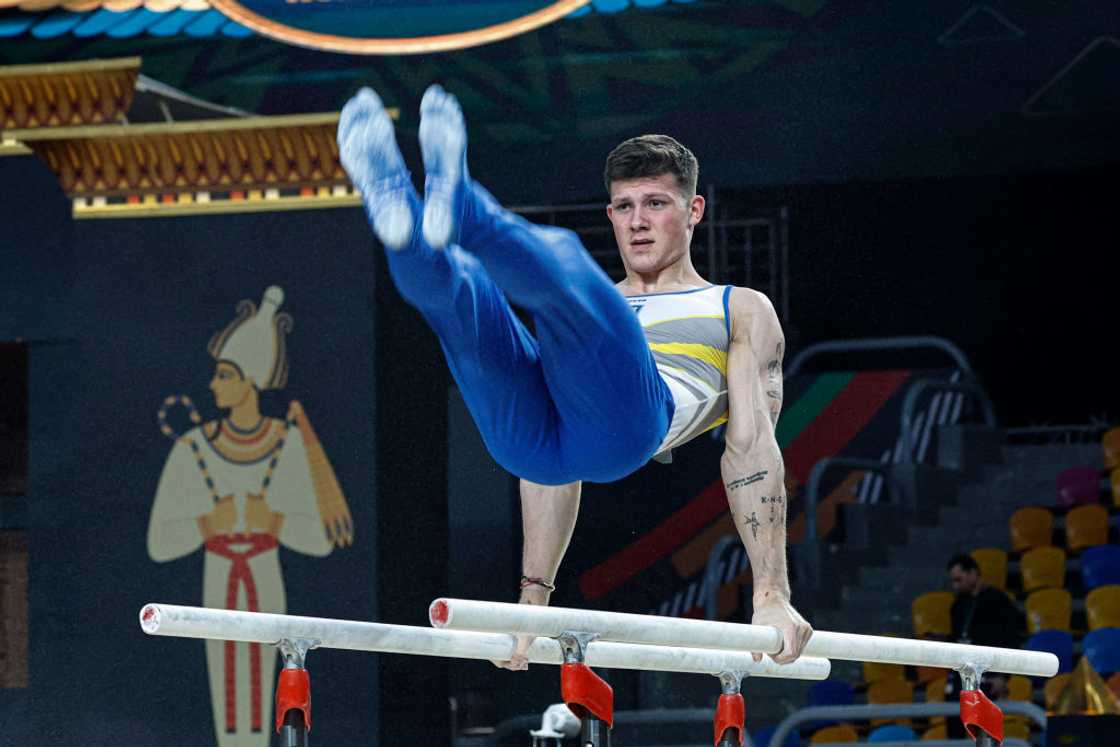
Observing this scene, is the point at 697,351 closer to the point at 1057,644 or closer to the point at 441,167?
the point at 441,167

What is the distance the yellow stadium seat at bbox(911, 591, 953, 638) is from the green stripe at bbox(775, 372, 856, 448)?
2.13 m

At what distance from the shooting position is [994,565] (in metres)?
11.3

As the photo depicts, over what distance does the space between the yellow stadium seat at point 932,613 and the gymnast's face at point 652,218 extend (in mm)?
7108

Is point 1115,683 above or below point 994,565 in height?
below

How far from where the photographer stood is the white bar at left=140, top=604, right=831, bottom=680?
10.4ft

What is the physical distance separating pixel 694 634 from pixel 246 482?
5146 mm

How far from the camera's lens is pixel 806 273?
13.4 meters

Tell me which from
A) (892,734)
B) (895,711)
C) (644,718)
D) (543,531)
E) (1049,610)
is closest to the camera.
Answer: (543,531)

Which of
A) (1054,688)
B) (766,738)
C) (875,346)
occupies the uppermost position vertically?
(875,346)

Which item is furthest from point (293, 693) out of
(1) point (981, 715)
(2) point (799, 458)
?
(2) point (799, 458)

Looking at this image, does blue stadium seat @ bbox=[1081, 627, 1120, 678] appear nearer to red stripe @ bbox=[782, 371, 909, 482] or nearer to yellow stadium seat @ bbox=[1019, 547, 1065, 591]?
yellow stadium seat @ bbox=[1019, 547, 1065, 591]

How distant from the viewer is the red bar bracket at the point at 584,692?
349cm

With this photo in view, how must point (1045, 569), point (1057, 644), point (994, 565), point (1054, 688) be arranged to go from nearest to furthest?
point (1054, 688) → point (1057, 644) → point (1045, 569) → point (994, 565)

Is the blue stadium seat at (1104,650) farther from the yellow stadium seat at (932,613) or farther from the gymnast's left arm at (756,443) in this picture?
the gymnast's left arm at (756,443)
